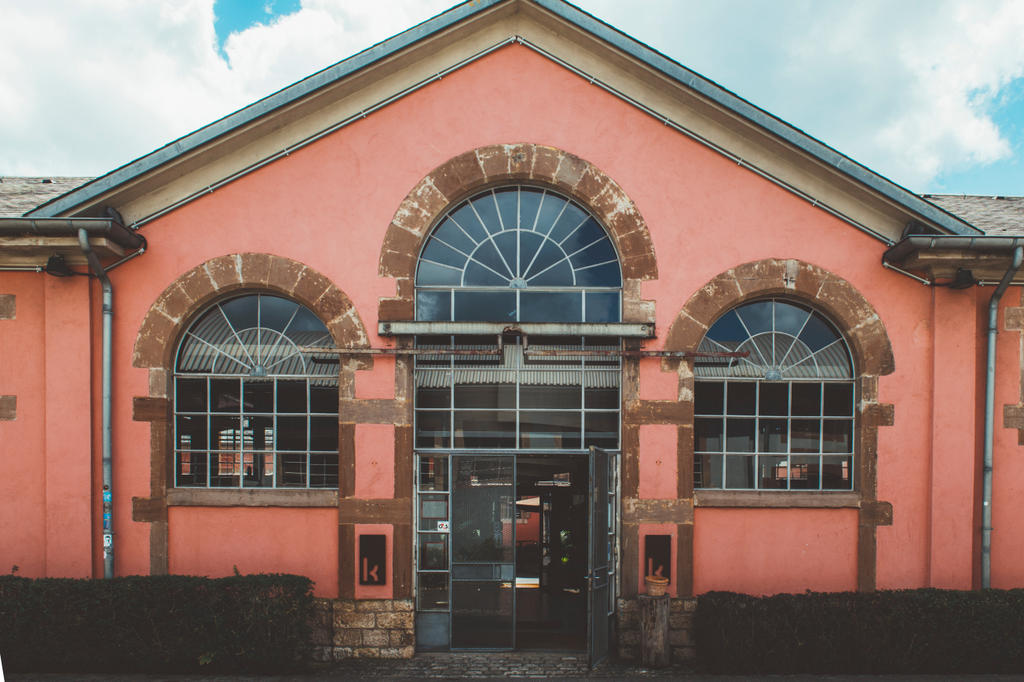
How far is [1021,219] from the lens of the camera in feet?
25.9

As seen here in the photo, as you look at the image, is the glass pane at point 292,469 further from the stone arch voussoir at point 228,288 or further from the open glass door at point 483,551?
the open glass door at point 483,551

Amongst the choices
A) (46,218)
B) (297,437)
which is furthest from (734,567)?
(46,218)

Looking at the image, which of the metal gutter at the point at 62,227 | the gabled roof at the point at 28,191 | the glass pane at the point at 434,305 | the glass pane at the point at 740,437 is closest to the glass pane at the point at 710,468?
the glass pane at the point at 740,437

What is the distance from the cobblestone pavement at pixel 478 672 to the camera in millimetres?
6141

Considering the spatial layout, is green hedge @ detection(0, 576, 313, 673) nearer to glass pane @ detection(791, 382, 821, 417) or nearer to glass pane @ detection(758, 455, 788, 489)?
glass pane @ detection(758, 455, 788, 489)

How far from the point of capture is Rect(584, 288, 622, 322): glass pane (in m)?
7.21

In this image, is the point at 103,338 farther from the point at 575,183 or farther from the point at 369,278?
the point at 575,183

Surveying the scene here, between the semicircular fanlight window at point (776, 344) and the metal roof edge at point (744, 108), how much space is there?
62.5 inches

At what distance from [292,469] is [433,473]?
5.54 feet

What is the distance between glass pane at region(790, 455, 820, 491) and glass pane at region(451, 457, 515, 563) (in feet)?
11.2

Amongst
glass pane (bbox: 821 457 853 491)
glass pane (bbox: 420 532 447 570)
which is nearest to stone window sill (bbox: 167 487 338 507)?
glass pane (bbox: 420 532 447 570)

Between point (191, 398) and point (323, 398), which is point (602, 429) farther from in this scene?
point (191, 398)

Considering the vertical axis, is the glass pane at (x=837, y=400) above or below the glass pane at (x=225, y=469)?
above

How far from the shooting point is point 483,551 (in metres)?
7.03
